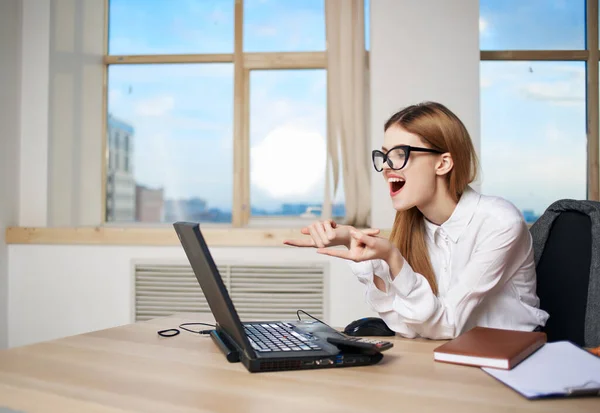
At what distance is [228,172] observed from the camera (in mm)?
3340

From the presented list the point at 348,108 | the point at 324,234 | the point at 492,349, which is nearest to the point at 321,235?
the point at 324,234

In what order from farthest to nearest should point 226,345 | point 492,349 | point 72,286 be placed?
point 72,286 < point 226,345 < point 492,349

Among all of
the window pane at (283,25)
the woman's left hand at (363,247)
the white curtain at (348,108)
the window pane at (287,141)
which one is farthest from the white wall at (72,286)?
the woman's left hand at (363,247)

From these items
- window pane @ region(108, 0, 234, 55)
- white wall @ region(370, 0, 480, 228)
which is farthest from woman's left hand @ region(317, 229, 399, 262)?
window pane @ region(108, 0, 234, 55)

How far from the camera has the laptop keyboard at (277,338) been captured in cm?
102

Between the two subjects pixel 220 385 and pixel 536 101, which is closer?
pixel 220 385

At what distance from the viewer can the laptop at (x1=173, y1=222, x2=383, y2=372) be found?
0.95 m

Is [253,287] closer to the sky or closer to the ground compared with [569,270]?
closer to the ground

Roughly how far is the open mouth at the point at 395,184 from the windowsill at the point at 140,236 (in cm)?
130

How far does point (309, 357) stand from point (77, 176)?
278 centimetres

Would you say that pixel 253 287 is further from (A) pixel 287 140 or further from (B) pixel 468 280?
(B) pixel 468 280

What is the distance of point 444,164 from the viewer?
150 cm

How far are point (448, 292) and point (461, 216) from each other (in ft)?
0.78

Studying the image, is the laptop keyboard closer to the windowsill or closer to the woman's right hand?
the woman's right hand
